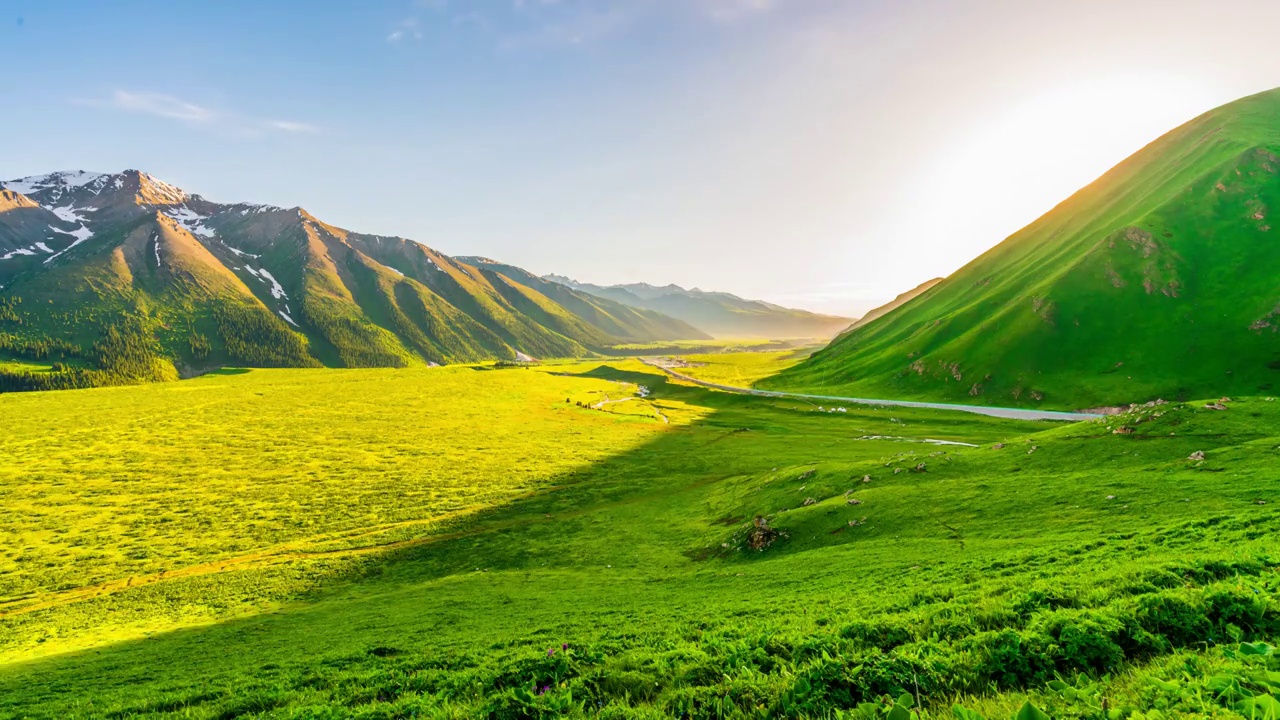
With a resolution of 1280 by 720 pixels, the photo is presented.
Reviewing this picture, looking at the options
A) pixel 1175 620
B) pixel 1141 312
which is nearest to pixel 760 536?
pixel 1175 620

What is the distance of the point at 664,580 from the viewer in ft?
105

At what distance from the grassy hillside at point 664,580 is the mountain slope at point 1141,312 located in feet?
201

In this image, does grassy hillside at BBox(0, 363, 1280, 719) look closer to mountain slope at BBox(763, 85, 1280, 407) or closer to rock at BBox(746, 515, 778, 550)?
rock at BBox(746, 515, 778, 550)

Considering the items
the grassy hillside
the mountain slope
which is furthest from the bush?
the mountain slope

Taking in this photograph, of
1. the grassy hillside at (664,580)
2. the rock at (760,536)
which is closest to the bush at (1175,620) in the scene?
the grassy hillside at (664,580)

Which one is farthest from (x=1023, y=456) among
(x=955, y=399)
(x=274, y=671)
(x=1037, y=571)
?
(x=955, y=399)

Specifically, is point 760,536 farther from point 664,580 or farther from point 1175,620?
point 1175,620

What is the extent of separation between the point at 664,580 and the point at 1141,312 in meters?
174

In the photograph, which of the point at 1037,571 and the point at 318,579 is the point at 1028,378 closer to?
the point at 1037,571

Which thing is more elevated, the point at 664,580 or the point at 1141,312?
the point at 1141,312

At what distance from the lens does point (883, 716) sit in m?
6.55

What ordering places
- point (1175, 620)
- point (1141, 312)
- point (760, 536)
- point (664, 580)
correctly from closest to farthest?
point (1175, 620) < point (664, 580) < point (760, 536) < point (1141, 312)

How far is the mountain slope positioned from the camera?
367 feet

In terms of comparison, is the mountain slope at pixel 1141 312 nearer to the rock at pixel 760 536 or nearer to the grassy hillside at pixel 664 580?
the grassy hillside at pixel 664 580
